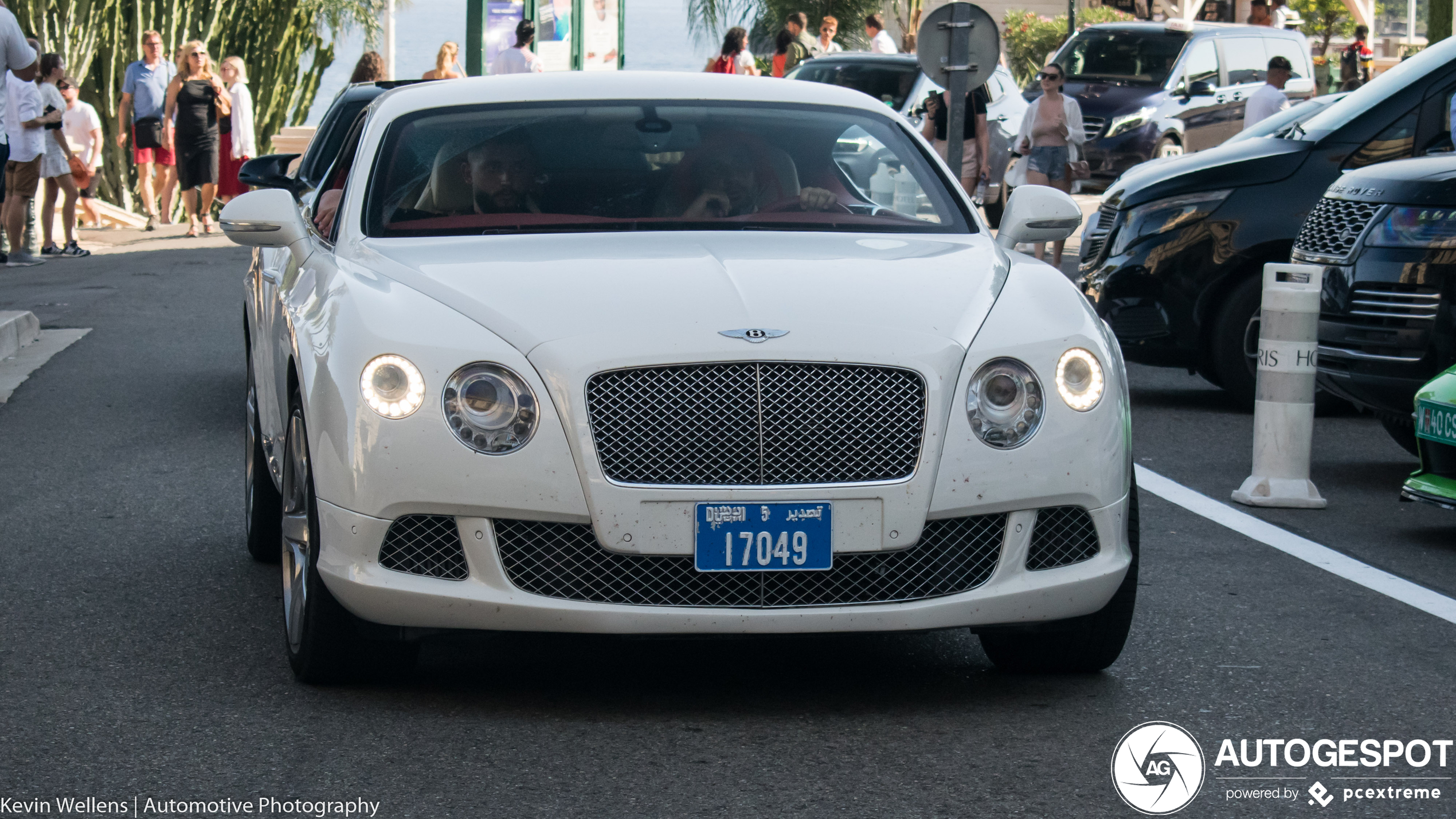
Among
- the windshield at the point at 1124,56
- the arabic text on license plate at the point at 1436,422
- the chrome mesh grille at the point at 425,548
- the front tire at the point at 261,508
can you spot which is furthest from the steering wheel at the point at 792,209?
the windshield at the point at 1124,56

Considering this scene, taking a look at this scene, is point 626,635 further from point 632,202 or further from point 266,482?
point 266,482

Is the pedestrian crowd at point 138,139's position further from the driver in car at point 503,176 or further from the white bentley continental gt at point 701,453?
the white bentley continental gt at point 701,453

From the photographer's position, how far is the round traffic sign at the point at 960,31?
1510cm

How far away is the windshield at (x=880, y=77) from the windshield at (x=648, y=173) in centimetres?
1564

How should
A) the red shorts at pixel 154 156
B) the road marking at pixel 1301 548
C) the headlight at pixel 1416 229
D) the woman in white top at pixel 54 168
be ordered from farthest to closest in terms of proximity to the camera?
the red shorts at pixel 154 156, the woman in white top at pixel 54 168, the headlight at pixel 1416 229, the road marking at pixel 1301 548

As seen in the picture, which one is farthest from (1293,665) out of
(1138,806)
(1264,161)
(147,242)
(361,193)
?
(147,242)

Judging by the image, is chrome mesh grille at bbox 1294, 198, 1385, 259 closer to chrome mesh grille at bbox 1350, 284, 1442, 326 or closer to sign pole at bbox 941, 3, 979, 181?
chrome mesh grille at bbox 1350, 284, 1442, 326

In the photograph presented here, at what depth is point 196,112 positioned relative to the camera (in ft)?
66.8

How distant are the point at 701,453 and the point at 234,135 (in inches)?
691

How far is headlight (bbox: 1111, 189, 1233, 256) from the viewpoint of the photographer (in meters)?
10.0

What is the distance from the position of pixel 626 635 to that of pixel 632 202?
1.60 m

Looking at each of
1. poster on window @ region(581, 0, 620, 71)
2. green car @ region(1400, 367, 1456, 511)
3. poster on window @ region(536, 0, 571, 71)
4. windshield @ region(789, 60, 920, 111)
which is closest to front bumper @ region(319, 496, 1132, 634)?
green car @ region(1400, 367, 1456, 511)

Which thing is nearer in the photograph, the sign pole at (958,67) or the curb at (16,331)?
the curb at (16,331)

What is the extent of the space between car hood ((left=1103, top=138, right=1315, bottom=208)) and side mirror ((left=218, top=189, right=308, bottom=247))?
5713mm
